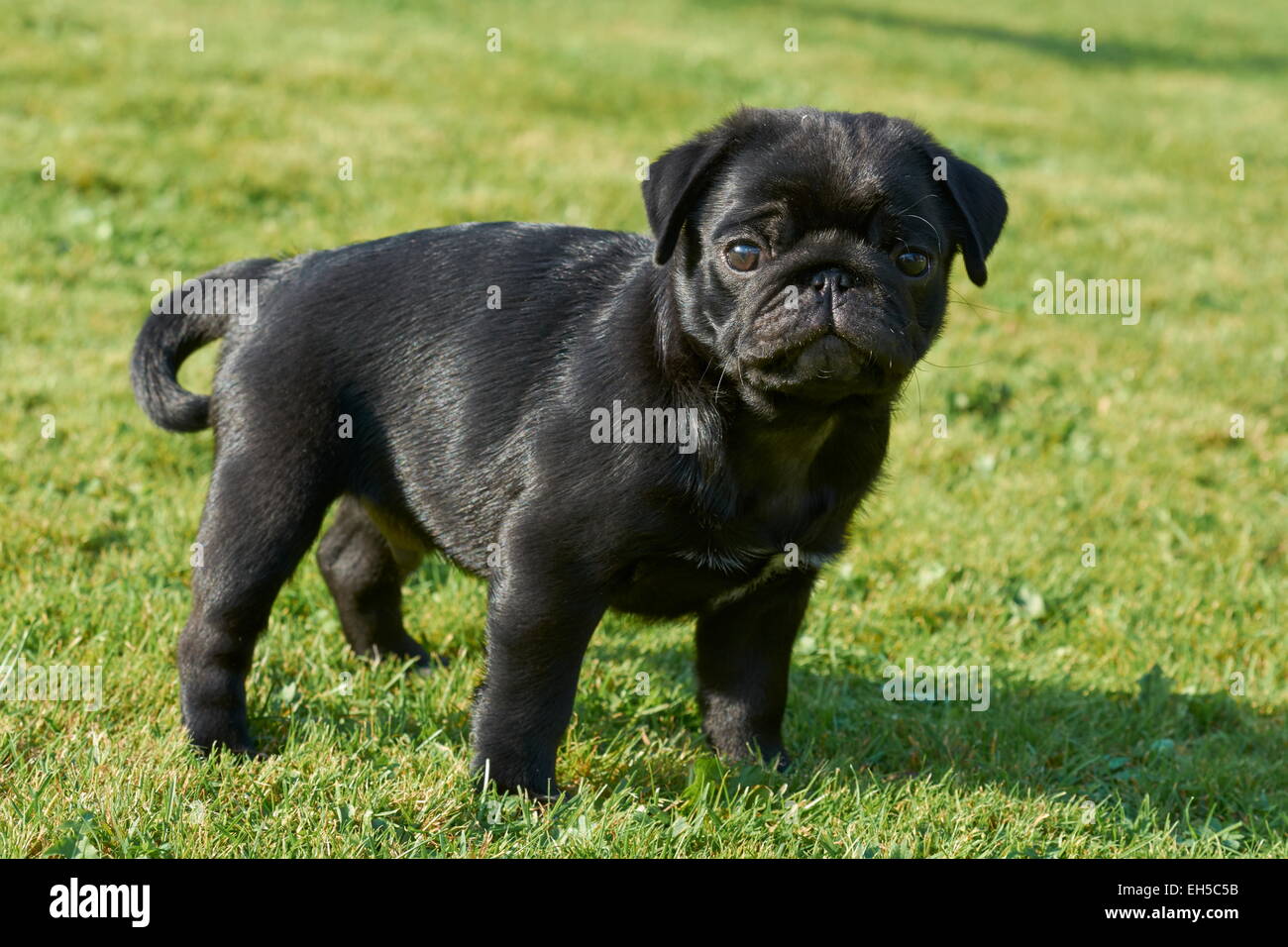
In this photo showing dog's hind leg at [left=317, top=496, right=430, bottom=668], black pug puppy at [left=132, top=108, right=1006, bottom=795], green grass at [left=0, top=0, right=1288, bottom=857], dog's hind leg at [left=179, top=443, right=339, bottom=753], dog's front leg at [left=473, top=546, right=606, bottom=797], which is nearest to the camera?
black pug puppy at [left=132, top=108, right=1006, bottom=795]

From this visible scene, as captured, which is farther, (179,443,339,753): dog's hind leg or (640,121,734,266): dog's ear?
(179,443,339,753): dog's hind leg

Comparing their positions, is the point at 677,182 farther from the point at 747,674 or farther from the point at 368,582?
the point at 368,582

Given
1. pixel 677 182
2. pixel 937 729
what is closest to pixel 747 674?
pixel 937 729

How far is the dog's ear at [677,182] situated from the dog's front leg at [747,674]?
1194mm

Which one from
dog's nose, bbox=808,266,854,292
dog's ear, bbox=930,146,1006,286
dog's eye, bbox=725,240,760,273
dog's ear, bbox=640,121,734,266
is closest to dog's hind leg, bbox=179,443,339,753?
dog's ear, bbox=640,121,734,266

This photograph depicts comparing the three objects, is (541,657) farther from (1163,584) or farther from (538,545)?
(1163,584)

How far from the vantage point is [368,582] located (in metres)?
4.70

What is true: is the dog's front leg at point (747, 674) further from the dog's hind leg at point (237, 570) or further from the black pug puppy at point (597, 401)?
the dog's hind leg at point (237, 570)

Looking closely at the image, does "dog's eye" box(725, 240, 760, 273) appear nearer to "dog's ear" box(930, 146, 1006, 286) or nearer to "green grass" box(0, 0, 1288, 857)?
"dog's ear" box(930, 146, 1006, 286)

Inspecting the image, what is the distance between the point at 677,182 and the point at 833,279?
20.7 inches

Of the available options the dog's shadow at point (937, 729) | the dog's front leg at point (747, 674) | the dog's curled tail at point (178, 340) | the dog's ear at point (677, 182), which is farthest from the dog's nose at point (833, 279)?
the dog's curled tail at point (178, 340)

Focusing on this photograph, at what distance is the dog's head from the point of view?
341 cm

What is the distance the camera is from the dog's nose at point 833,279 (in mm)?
3420
